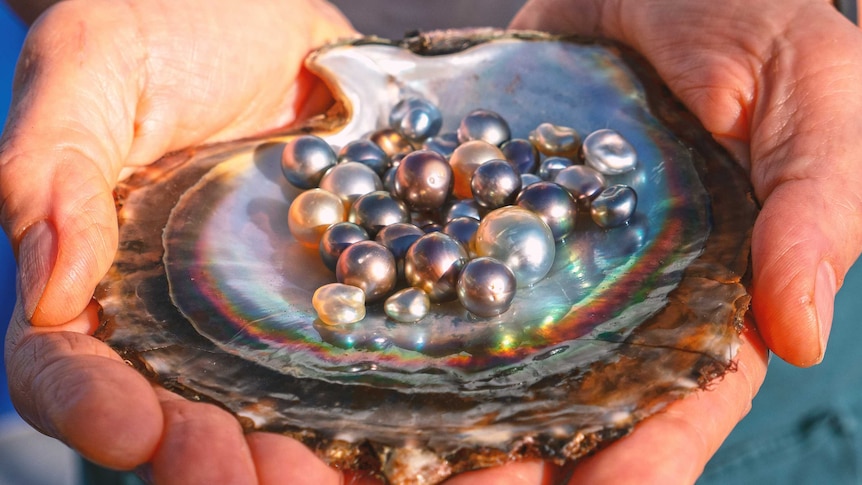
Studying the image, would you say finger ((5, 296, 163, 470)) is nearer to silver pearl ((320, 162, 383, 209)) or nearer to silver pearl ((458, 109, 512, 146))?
silver pearl ((320, 162, 383, 209))

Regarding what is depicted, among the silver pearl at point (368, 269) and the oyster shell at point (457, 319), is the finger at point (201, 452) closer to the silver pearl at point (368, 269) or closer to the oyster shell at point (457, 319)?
the oyster shell at point (457, 319)

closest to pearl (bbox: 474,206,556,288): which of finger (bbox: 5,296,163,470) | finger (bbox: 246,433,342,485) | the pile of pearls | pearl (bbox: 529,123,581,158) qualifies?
the pile of pearls

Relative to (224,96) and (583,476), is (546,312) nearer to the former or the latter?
(583,476)

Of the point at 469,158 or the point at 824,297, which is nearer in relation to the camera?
the point at 824,297

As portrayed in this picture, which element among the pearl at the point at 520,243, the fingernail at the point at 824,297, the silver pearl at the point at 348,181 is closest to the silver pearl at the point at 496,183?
the pearl at the point at 520,243

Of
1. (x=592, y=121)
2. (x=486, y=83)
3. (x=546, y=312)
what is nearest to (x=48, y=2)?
(x=486, y=83)

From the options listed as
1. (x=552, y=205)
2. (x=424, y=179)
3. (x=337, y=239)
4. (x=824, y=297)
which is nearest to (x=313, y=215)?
(x=337, y=239)

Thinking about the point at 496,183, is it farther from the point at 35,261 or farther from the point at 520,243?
the point at 35,261
